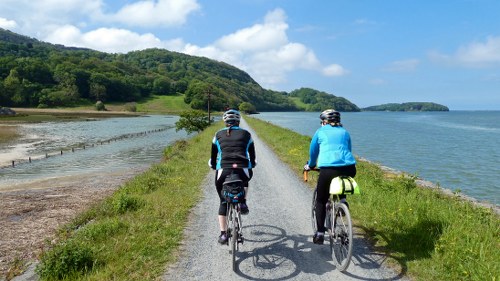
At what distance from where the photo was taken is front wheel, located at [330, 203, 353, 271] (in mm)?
5676

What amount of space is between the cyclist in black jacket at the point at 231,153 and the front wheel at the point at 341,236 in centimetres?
172

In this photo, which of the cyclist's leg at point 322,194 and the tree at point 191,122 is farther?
the tree at point 191,122

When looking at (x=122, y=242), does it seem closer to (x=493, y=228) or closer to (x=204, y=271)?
(x=204, y=271)

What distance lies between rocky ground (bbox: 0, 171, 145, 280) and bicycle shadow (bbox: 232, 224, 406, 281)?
524cm

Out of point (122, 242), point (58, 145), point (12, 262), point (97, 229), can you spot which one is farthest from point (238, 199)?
point (58, 145)

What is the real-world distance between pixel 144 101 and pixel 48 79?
5117cm

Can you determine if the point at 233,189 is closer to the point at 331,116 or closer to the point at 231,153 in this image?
the point at 231,153

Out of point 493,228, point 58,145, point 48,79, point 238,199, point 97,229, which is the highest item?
point 48,79

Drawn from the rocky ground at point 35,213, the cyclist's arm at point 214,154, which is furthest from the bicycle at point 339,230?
the rocky ground at point 35,213

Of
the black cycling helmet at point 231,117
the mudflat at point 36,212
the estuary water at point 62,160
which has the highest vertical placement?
the black cycling helmet at point 231,117

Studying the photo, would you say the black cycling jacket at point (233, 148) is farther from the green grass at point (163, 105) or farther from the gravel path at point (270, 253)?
the green grass at point (163, 105)

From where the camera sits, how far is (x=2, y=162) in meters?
28.3

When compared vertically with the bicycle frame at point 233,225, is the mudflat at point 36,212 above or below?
below

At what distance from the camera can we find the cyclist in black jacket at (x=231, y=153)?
6172mm
